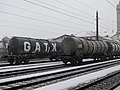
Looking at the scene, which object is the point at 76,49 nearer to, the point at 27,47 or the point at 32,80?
the point at 27,47

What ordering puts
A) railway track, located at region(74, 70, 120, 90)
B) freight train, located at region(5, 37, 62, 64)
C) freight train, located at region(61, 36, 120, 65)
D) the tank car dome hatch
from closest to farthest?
railway track, located at region(74, 70, 120, 90)
freight train, located at region(61, 36, 120, 65)
the tank car dome hatch
freight train, located at region(5, 37, 62, 64)

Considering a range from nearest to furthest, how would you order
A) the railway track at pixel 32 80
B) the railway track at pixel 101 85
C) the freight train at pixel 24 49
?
1. the railway track at pixel 101 85
2. the railway track at pixel 32 80
3. the freight train at pixel 24 49

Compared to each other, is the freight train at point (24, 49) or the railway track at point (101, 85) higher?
the freight train at point (24, 49)

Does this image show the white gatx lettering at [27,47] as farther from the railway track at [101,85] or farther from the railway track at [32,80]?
the railway track at [101,85]

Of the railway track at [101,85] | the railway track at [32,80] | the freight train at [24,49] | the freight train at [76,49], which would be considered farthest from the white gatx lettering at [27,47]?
the railway track at [101,85]

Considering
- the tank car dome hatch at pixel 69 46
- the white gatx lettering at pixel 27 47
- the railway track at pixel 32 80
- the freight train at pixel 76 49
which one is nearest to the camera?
the railway track at pixel 32 80

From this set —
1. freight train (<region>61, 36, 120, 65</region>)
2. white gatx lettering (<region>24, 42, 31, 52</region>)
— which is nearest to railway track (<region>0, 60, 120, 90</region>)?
freight train (<region>61, 36, 120, 65</region>)

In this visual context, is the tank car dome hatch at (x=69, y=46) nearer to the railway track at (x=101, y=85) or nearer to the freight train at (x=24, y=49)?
the freight train at (x=24, y=49)

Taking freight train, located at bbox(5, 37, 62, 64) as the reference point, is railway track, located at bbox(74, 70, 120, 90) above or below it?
below

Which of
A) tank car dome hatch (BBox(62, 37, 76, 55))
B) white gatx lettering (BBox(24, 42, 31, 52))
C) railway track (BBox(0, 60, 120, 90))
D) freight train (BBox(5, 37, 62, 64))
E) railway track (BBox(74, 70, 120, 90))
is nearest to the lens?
railway track (BBox(74, 70, 120, 90))

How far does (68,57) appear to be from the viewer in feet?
74.6

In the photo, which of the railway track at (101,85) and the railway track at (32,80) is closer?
the railway track at (101,85)

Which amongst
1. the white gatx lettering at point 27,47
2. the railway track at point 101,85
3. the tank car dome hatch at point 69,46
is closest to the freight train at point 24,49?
the white gatx lettering at point 27,47

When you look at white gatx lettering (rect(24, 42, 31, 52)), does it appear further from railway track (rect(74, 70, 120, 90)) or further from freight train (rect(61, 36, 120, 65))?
railway track (rect(74, 70, 120, 90))
